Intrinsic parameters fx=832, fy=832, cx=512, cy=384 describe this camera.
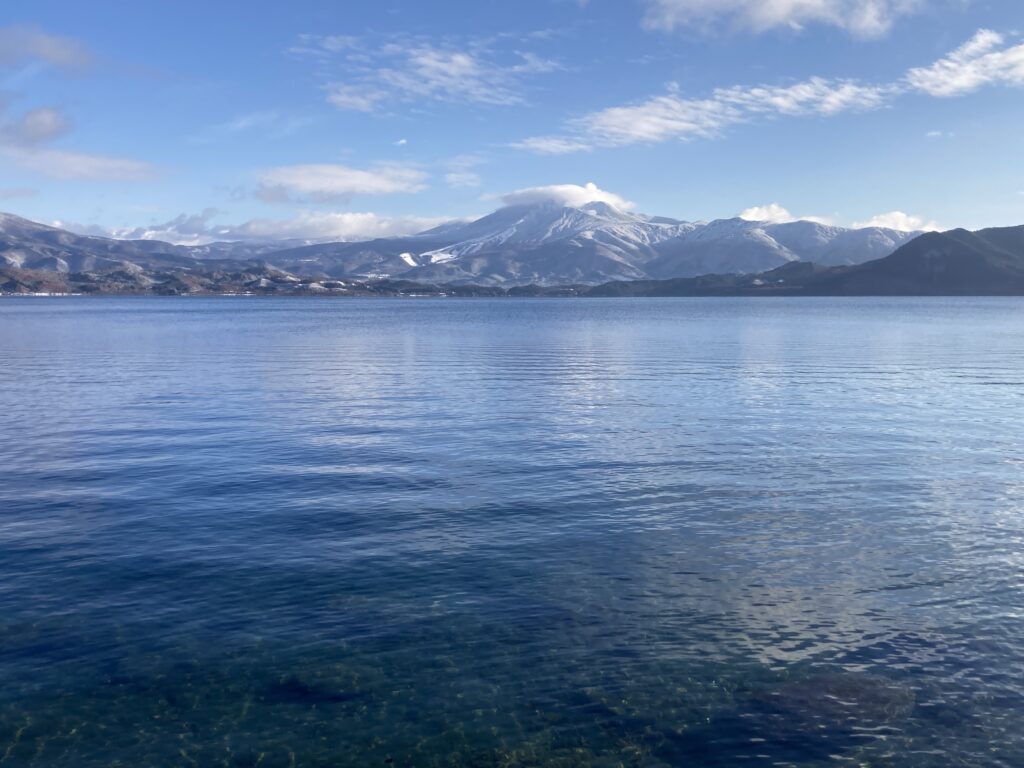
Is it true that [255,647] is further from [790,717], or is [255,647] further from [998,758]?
[998,758]

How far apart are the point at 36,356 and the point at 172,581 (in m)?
73.2

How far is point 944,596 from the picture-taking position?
19.7 metres

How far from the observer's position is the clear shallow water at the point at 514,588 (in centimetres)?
1472

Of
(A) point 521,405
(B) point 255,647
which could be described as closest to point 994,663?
(B) point 255,647

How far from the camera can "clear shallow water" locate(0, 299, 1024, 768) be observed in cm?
1472

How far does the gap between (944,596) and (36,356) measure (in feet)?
280

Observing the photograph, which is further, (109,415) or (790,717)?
(109,415)

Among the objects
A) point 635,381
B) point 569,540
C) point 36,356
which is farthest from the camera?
point 36,356

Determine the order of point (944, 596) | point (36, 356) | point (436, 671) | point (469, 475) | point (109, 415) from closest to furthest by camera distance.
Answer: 1. point (436, 671)
2. point (944, 596)
3. point (469, 475)
4. point (109, 415)
5. point (36, 356)

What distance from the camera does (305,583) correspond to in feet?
67.9

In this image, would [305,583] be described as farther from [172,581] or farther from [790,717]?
[790,717]

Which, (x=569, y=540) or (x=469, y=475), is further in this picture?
(x=469, y=475)

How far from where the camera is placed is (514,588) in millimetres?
20422

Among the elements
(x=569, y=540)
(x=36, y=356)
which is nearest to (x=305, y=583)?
A: (x=569, y=540)
